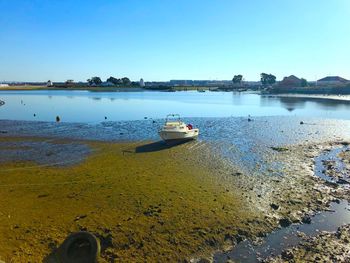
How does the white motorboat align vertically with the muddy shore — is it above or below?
above

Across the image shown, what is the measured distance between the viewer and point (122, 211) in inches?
609

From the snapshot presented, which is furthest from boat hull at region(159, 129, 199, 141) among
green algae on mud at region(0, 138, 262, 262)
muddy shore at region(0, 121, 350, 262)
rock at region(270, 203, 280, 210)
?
rock at region(270, 203, 280, 210)

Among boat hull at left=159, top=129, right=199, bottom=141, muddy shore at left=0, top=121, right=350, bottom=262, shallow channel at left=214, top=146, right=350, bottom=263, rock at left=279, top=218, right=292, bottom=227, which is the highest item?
boat hull at left=159, top=129, right=199, bottom=141

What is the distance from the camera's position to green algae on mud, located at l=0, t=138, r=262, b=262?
492 inches

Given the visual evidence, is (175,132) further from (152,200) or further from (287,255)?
(287,255)

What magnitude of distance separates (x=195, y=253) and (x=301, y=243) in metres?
4.72

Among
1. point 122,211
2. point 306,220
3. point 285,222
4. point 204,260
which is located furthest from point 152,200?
point 306,220

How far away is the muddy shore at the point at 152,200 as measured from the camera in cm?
1279

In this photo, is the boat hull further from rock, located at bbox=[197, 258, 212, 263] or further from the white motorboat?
rock, located at bbox=[197, 258, 212, 263]

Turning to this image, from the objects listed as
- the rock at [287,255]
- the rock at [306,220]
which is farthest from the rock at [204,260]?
the rock at [306,220]

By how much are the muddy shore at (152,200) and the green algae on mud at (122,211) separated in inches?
1.7

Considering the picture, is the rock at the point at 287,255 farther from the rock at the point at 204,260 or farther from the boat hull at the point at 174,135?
the boat hull at the point at 174,135

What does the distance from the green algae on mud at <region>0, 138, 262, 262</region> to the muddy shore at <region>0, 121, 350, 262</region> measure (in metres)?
0.04

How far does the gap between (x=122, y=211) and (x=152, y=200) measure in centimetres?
197
